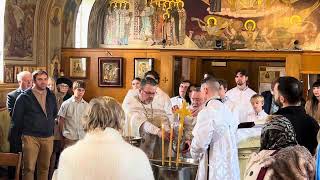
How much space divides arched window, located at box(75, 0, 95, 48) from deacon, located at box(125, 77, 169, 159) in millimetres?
10717

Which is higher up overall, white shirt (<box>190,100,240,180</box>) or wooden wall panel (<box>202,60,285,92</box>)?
wooden wall panel (<box>202,60,285,92</box>)

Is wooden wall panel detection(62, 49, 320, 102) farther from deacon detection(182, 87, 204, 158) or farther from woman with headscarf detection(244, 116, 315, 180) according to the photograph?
woman with headscarf detection(244, 116, 315, 180)

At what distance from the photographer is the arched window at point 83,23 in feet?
56.3

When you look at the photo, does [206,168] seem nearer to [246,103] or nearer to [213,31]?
[246,103]

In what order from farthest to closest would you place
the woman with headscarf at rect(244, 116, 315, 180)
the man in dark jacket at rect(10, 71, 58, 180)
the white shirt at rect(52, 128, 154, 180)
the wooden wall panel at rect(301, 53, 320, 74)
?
the wooden wall panel at rect(301, 53, 320, 74) → the man in dark jacket at rect(10, 71, 58, 180) → the woman with headscarf at rect(244, 116, 315, 180) → the white shirt at rect(52, 128, 154, 180)

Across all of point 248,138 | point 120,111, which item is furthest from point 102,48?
point 120,111

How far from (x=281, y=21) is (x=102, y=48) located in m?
5.14

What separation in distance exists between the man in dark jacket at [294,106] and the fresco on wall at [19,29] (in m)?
9.98

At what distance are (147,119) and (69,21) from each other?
10381mm

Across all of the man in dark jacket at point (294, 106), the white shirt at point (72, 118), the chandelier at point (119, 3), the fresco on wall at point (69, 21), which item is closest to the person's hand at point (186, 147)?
the man in dark jacket at point (294, 106)

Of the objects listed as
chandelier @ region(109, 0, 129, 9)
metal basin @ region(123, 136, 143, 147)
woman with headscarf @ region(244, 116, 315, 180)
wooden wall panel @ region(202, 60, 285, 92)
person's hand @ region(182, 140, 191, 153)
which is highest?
chandelier @ region(109, 0, 129, 9)

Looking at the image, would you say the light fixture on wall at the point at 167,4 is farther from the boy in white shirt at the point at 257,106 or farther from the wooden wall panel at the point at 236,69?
the boy in white shirt at the point at 257,106

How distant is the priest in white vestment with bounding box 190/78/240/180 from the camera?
5.39 m

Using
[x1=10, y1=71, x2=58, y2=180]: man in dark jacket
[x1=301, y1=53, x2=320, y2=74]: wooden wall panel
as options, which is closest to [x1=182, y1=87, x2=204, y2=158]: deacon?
[x1=10, y1=71, x2=58, y2=180]: man in dark jacket
